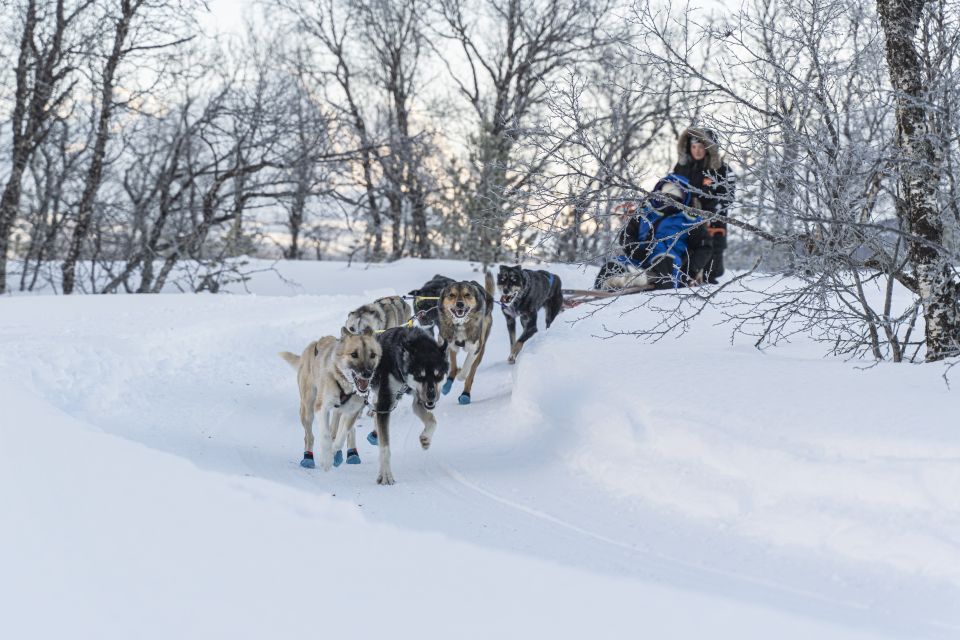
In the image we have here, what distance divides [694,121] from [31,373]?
17.4 ft

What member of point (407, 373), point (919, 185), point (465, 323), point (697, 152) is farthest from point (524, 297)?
point (919, 185)

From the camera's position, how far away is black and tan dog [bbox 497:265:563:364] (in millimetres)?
9242

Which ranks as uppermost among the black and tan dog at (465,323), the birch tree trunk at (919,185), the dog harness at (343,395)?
the birch tree trunk at (919,185)

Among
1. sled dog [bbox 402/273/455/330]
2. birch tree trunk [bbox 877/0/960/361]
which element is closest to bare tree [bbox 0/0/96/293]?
sled dog [bbox 402/273/455/330]

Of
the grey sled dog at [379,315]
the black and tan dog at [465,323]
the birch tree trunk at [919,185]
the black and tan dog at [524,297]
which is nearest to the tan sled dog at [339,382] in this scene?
the grey sled dog at [379,315]

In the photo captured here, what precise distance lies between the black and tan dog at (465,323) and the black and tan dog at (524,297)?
1.71ft

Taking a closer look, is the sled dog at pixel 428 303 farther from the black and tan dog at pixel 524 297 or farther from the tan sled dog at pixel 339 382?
the tan sled dog at pixel 339 382

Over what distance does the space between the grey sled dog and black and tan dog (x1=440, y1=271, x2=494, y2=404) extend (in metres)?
0.50

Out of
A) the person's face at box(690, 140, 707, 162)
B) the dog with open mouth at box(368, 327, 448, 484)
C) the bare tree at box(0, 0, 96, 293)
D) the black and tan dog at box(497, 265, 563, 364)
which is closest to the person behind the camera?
the dog with open mouth at box(368, 327, 448, 484)

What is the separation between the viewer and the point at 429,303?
914 centimetres

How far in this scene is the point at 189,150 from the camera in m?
15.8

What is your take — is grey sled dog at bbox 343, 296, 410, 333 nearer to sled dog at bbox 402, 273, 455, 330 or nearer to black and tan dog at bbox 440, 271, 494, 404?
sled dog at bbox 402, 273, 455, 330

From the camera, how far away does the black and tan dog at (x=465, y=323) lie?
8172mm

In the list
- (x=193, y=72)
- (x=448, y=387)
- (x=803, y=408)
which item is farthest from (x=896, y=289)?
(x=193, y=72)
